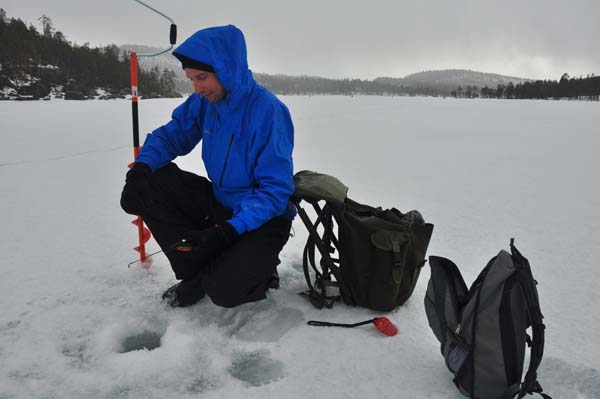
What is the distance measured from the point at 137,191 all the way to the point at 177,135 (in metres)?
0.50

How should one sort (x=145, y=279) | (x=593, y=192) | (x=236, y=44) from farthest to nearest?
1. (x=593, y=192)
2. (x=145, y=279)
3. (x=236, y=44)

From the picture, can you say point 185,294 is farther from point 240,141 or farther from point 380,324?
point 380,324

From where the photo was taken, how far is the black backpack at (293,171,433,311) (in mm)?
2072

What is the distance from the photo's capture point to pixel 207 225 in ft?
7.96

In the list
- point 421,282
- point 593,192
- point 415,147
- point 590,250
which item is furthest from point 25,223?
point 415,147

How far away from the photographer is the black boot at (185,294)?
2197mm

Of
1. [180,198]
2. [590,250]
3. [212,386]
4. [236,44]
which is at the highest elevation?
[236,44]

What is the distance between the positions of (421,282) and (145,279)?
5.85 feet

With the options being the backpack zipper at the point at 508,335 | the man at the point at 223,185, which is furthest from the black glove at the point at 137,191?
the backpack zipper at the point at 508,335

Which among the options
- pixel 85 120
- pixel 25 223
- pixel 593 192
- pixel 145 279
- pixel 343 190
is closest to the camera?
pixel 343 190

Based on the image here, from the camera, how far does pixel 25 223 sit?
11.3 feet

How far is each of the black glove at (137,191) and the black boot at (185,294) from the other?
1.59 ft

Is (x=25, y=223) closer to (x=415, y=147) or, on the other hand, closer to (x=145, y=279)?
(x=145, y=279)

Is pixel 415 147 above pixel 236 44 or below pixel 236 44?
below
